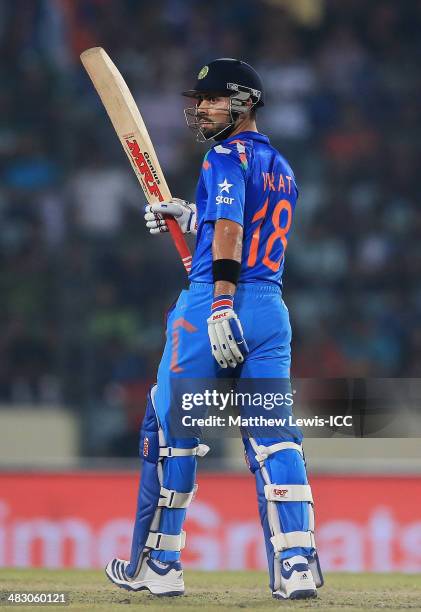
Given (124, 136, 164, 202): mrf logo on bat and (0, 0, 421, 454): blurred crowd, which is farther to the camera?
(0, 0, 421, 454): blurred crowd

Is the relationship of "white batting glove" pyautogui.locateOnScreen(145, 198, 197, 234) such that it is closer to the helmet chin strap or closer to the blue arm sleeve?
the helmet chin strap

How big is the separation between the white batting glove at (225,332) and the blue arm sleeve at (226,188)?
0.28m

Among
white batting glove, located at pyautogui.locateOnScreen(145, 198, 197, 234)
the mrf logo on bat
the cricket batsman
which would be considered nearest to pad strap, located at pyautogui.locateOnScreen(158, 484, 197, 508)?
the cricket batsman


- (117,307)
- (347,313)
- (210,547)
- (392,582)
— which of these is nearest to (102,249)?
(117,307)

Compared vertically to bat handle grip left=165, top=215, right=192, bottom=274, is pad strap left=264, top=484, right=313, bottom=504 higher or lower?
lower

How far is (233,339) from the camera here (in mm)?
4172

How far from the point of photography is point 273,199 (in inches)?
174

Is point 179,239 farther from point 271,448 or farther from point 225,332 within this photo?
point 271,448

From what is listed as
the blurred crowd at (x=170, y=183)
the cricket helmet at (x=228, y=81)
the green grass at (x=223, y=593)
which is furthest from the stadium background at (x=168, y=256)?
the cricket helmet at (x=228, y=81)

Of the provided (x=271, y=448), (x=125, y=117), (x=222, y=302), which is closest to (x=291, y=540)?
(x=271, y=448)

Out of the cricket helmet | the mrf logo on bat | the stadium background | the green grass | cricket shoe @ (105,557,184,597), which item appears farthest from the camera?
the stadium background

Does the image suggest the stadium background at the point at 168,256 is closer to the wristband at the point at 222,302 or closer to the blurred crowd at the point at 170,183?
the blurred crowd at the point at 170,183

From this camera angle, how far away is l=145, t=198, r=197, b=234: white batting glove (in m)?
4.75

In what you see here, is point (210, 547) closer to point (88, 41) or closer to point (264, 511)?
point (264, 511)
